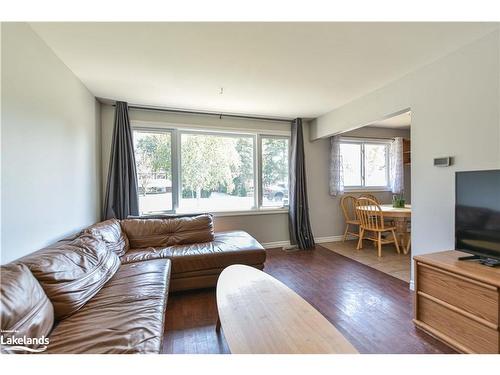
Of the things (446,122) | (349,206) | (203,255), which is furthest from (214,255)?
(349,206)

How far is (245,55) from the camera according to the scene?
6.57ft

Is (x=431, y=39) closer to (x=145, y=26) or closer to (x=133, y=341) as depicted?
(x=145, y=26)

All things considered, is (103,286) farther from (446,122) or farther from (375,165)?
(375,165)

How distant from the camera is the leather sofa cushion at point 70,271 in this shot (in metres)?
1.29

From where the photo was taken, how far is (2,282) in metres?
1.03

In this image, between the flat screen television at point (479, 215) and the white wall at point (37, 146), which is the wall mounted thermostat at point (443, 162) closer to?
the flat screen television at point (479, 215)

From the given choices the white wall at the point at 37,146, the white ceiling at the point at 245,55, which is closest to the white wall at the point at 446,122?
the white ceiling at the point at 245,55

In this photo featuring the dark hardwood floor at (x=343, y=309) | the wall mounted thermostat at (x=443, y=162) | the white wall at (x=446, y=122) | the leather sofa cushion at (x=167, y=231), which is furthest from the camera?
the leather sofa cushion at (x=167, y=231)

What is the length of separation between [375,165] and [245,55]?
3.95 metres

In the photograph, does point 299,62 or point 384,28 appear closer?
point 384,28

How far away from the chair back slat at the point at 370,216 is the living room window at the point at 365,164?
0.81 metres

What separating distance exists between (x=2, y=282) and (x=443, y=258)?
268 centimetres

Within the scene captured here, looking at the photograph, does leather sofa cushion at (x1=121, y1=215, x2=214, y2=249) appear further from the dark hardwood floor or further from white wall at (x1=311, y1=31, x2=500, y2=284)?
white wall at (x1=311, y1=31, x2=500, y2=284)
